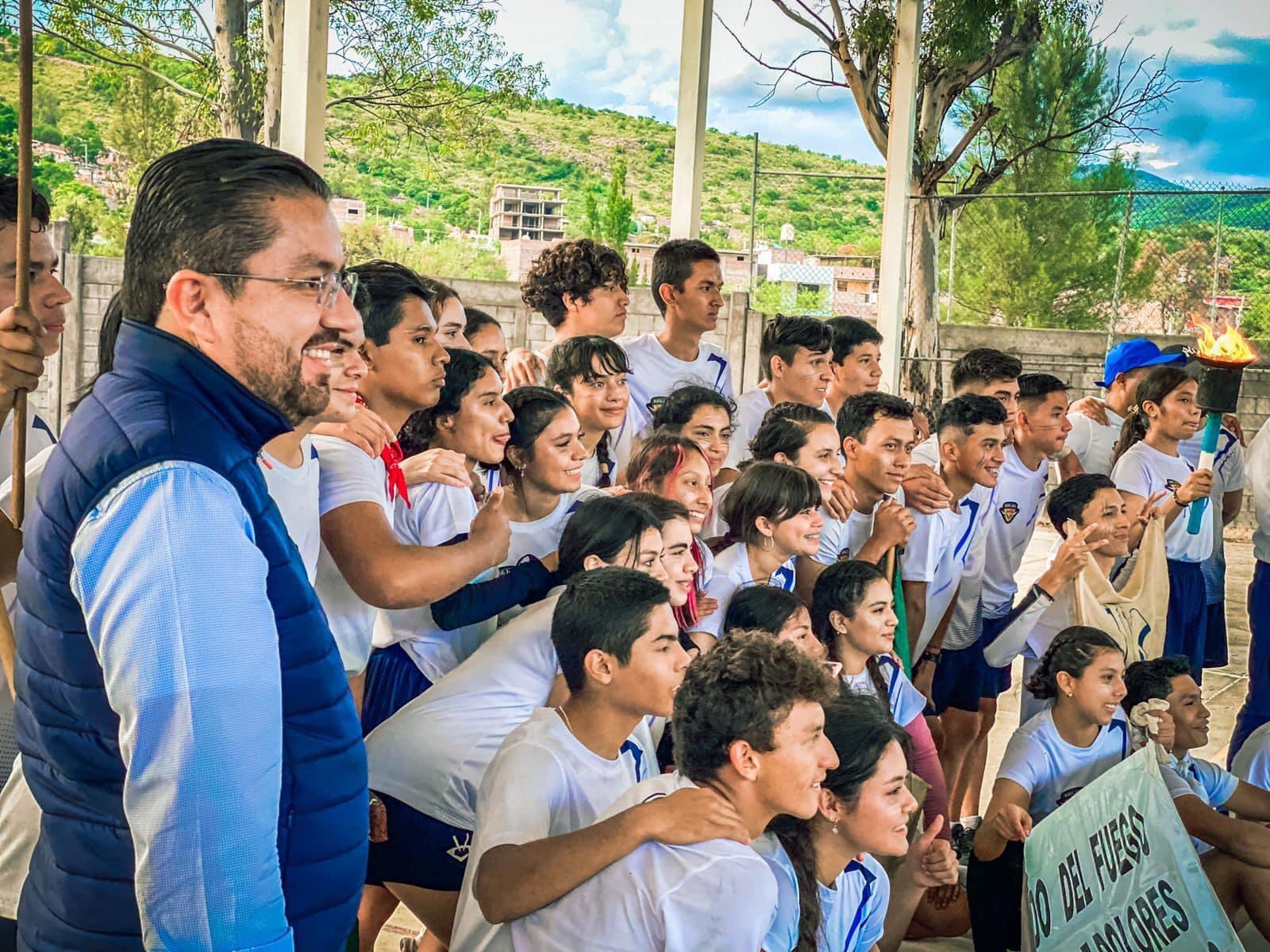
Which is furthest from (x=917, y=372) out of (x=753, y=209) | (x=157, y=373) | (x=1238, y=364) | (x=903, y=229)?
(x=157, y=373)

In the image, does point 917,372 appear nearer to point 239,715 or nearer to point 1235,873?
point 1235,873

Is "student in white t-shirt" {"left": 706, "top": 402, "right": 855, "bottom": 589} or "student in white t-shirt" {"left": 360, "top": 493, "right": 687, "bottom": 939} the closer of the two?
"student in white t-shirt" {"left": 360, "top": 493, "right": 687, "bottom": 939}

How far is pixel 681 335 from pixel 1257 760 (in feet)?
7.50

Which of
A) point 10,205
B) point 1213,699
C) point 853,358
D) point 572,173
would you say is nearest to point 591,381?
point 853,358

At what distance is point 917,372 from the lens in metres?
12.9

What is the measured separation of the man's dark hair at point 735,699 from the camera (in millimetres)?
2311

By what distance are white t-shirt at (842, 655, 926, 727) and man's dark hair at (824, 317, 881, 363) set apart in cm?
163

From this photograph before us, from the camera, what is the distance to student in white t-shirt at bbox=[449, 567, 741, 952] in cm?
207

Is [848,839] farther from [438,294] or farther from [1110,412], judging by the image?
[1110,412]

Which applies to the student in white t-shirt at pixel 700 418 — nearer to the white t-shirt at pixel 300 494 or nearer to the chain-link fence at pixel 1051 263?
the white t-shirt at pixel 300 494

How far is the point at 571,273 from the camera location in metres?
4.47

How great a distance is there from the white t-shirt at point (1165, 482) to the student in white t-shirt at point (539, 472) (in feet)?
9.17

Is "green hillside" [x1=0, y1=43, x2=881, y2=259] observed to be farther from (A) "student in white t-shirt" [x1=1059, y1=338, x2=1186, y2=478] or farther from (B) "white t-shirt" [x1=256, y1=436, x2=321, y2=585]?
(B) "white t-shirt" [x1=256, y1=436, x2=321, y2=585]

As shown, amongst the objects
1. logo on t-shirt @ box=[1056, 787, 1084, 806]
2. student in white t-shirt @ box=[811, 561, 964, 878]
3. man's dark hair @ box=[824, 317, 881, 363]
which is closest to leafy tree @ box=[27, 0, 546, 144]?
man's dark hair @ box=[824, 317, 881, 363]
